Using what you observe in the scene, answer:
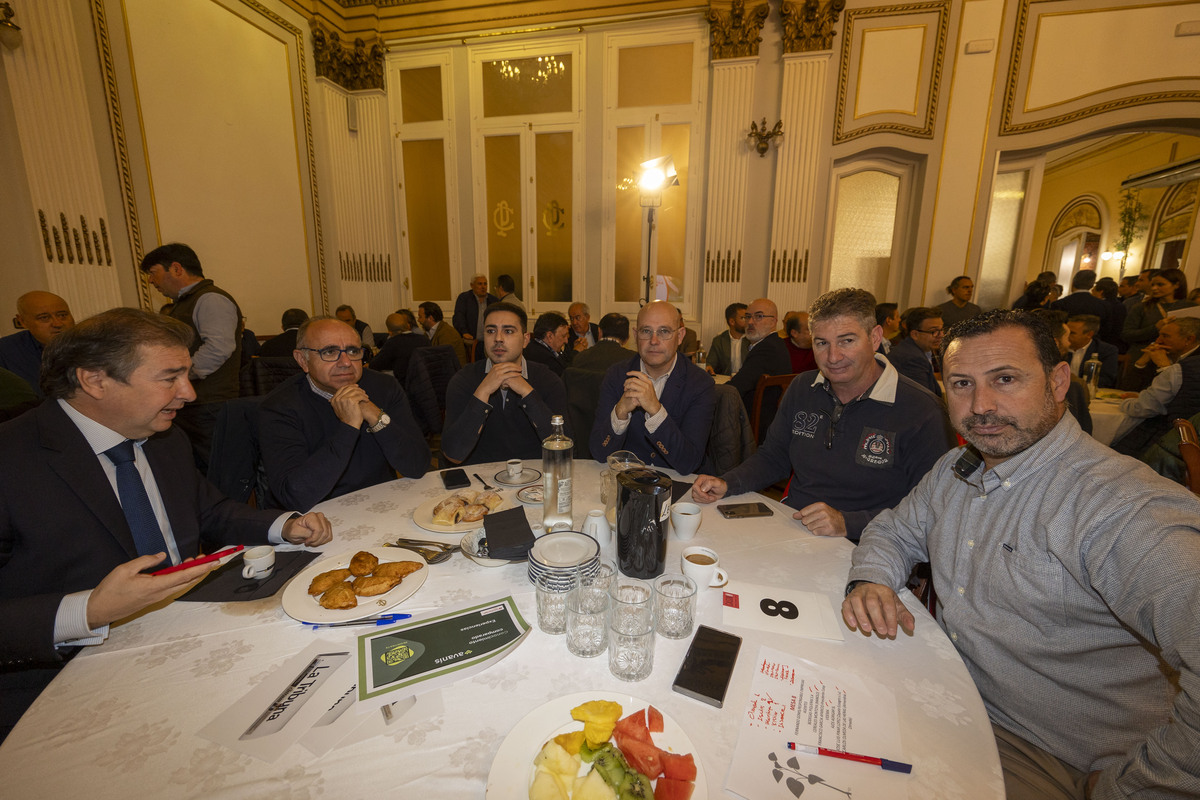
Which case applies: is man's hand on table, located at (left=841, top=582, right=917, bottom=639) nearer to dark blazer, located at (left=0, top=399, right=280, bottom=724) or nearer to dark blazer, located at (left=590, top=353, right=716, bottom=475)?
dark blazer, located at (left=590, top=353, right=716, bottom=475)

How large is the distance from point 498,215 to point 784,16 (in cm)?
431

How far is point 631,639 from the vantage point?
941mm

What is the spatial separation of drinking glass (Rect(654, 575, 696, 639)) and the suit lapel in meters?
1.35

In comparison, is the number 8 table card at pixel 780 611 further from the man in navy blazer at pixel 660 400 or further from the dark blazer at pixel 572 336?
the dark blazer at pixel 572 336

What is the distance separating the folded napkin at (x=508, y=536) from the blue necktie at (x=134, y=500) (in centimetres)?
92

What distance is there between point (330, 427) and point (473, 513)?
0.94 meters

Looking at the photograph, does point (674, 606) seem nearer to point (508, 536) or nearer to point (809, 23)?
point (508, 536)

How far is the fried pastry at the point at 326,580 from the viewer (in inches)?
45.1

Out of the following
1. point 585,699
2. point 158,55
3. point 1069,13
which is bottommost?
point 585,699

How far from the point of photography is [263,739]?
797mm

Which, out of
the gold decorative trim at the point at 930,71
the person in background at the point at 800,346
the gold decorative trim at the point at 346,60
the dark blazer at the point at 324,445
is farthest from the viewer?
the gold decorative trim at the point at 346,60

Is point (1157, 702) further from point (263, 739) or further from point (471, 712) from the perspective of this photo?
point (263, 739)

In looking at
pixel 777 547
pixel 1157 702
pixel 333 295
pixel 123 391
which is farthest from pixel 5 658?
pixel 333 295

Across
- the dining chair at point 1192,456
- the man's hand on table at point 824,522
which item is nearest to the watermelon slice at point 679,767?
the man's hand on table at point 824,522
